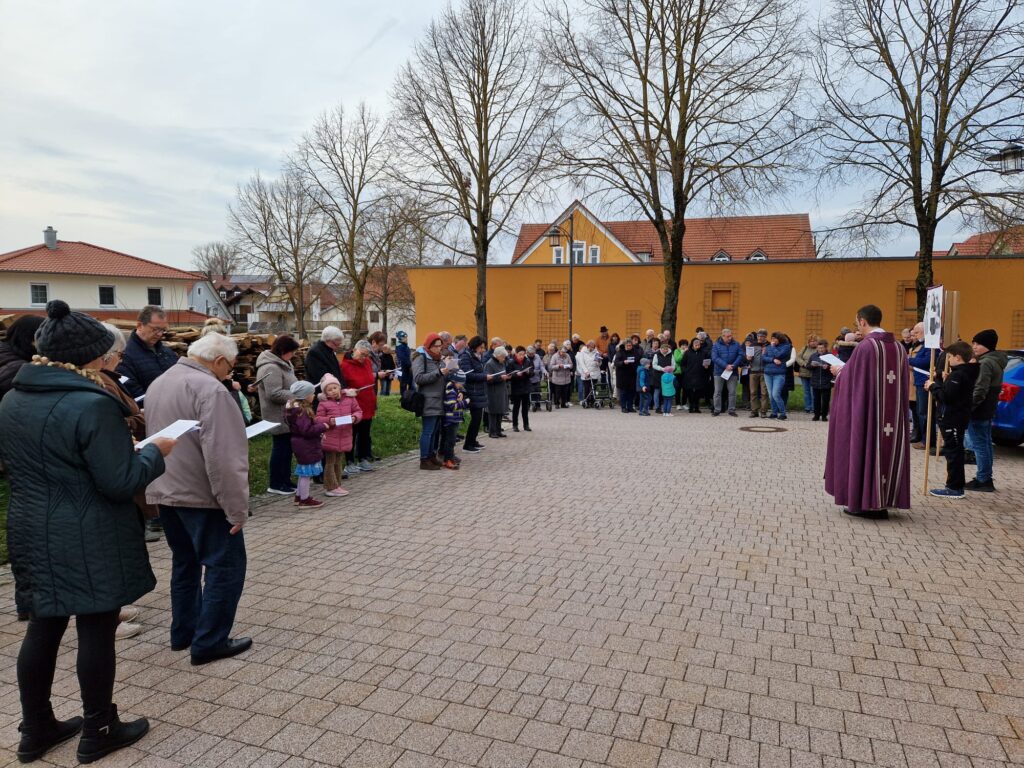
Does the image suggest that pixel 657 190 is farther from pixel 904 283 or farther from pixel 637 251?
pixel 637 251

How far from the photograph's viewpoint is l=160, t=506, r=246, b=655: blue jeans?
408 cm

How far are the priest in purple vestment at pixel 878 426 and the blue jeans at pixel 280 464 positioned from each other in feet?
19.9

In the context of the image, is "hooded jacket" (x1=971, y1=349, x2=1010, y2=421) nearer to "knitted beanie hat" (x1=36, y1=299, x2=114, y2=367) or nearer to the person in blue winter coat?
the person in blue winter coat

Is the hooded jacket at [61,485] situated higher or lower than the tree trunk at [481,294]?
lower

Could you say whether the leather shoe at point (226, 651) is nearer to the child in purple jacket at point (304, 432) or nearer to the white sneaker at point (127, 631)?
the white sneaker at point (127, 631)

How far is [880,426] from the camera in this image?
24.2 feet

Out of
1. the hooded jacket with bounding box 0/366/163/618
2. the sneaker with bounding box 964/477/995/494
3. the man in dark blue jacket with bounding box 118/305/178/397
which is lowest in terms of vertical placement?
the sneaker with bounding box 964/477/995/494

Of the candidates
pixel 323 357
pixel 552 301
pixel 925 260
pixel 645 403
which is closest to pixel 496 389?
pixel 323 357

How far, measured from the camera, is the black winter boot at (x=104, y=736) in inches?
126

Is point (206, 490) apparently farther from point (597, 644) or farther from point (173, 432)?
point (597, 644)

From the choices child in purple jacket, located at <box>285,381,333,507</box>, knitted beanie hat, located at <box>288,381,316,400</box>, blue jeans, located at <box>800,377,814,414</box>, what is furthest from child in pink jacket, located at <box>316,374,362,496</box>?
blue jeans, located at <box>800,377,814,414</box>

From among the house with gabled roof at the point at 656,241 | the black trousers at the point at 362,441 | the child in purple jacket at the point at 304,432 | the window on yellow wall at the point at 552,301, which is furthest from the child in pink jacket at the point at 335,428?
the house with gabled roof at the point at 656,241

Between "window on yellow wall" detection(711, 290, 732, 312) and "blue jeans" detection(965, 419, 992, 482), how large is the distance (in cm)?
1837

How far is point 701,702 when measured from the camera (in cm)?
366
